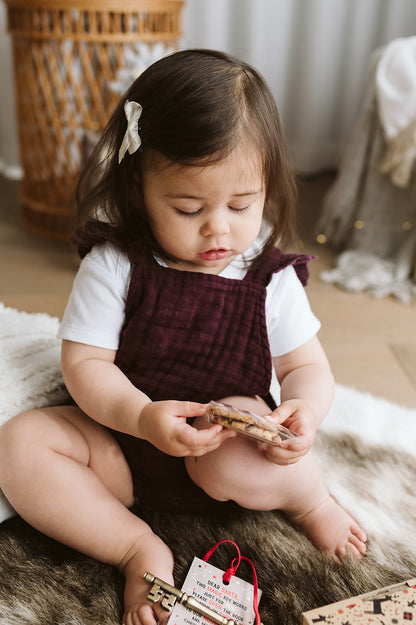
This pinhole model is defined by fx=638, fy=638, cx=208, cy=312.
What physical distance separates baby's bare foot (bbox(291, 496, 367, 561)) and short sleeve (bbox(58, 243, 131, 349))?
0.34m

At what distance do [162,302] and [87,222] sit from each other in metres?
0.15

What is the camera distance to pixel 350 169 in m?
1.76

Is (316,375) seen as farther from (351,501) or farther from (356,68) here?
(356,68)

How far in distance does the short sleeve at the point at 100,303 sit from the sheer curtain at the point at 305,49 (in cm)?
176

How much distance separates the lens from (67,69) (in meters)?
1.69

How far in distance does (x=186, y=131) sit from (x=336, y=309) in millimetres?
921

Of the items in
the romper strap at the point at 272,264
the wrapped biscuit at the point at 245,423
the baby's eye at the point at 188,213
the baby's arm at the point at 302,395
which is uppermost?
→ the baby's eye at the point at 188,213

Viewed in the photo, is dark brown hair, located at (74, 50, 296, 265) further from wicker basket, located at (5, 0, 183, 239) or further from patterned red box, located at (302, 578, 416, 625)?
wicker basket, located at (5, 0, 183, 239)

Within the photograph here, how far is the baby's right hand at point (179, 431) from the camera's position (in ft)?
2.22

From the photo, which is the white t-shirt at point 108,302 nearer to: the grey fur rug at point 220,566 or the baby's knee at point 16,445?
the baby's knee at point 16,445

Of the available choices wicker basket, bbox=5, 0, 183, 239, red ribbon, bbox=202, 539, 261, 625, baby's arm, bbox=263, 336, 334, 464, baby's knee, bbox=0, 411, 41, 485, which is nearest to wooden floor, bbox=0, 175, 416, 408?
wicker basket, bbox=5, 0, 183, 239

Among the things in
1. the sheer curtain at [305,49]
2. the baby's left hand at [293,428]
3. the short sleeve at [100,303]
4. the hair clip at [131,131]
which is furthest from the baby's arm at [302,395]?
the sheer curtain at [305,49]

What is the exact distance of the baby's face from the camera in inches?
27.9

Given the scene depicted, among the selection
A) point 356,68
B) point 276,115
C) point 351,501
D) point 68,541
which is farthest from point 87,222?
point 356,68
